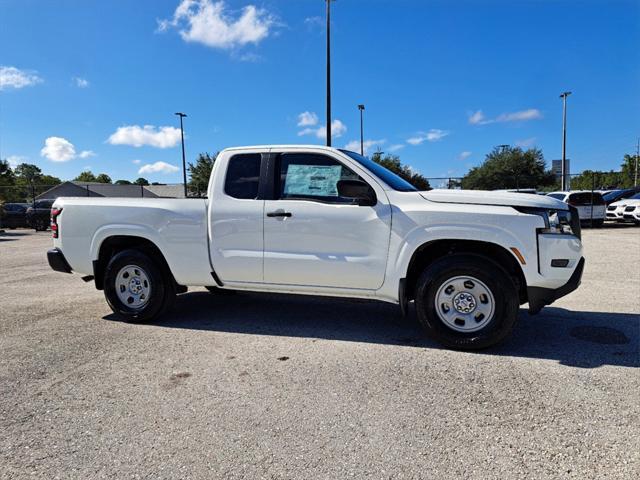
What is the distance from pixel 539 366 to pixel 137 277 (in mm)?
4269

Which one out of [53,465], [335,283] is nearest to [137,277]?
[335,283]

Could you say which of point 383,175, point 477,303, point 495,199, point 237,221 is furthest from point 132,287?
point 495,199

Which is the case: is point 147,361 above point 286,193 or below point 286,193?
below

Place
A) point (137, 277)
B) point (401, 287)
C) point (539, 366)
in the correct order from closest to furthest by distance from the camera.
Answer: point (539, 366) → point (401, 287) → point (137, 277)

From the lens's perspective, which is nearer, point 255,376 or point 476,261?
point 255,376

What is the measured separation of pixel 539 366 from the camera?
3691 millimetres

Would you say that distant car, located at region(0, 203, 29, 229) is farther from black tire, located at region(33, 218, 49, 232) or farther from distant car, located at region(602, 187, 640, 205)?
distant car, located at region(602, 187, 640, 205)

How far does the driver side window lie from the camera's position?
4.54m

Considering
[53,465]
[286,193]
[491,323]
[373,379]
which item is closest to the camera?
[53,465]

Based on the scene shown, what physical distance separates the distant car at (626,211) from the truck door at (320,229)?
19.3 metres

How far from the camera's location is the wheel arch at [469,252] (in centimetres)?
408

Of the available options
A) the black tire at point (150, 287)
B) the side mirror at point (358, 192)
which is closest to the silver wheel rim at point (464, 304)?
the side mirror at point (358, 192)

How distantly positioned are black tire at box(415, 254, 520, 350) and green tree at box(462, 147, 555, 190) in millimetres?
41665

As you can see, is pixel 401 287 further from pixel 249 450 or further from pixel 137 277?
pixel 137 277
